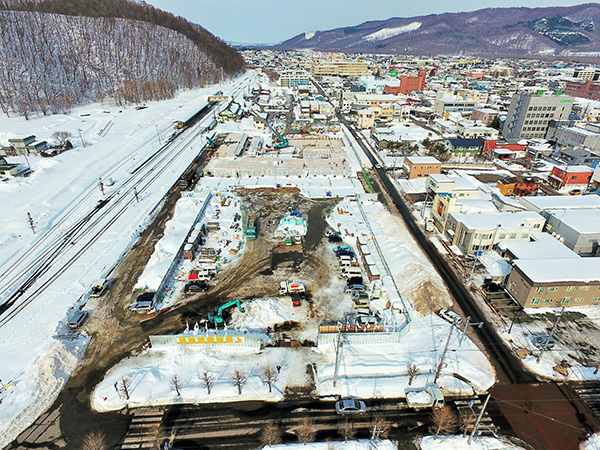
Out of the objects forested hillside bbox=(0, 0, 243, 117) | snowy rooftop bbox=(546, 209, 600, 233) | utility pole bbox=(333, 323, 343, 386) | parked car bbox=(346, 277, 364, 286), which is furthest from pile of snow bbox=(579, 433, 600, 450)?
forested hillside bbox=(0, 0, 243, 117)

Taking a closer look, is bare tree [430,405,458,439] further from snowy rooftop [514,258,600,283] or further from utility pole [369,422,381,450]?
snowy rooftop [514,258,600,283]

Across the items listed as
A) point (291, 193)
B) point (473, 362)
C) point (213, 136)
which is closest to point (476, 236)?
point (473, 362)

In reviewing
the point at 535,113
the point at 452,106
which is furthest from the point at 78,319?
the point at 452,106

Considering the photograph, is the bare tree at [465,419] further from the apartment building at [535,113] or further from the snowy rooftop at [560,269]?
the apartment building at [535,113]

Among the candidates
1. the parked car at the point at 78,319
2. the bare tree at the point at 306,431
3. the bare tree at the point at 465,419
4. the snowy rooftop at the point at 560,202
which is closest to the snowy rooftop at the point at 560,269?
the snowy rooftop at the point at 560,202

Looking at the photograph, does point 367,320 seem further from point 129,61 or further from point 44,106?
point 129,61
